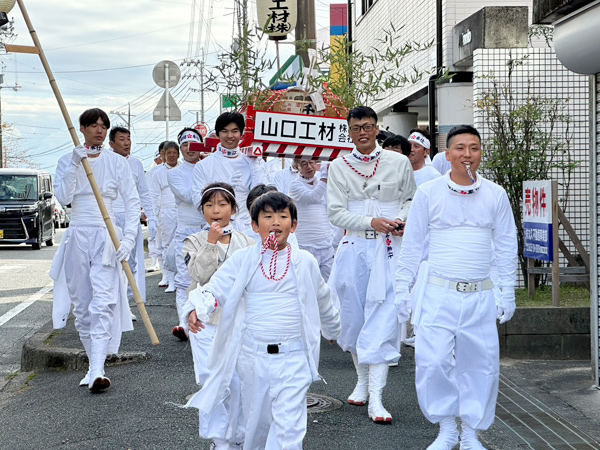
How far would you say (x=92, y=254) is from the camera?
7582 millimetres

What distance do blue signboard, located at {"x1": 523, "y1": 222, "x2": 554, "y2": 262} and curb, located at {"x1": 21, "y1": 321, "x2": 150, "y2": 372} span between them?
4002 millimetres

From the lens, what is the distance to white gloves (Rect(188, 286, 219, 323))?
188 inches

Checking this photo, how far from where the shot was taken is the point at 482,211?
Answer: 5.54m

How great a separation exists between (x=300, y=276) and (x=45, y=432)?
8.00 feet

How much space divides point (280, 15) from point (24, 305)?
5.74 m

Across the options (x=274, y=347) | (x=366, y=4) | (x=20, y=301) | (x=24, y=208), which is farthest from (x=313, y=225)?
(x=24, y=208)

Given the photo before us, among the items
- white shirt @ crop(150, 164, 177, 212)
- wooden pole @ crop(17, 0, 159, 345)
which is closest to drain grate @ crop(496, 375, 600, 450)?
wooden pole @ crop(17, 0, 159, 345)

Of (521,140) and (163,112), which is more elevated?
(163,112)

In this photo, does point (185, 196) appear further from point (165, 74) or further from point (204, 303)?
point (165, 74)

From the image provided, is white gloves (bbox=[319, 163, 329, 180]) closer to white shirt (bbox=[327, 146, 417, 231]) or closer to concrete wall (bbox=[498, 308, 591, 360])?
white shirt (bbox=[327, 146, 417, 231])

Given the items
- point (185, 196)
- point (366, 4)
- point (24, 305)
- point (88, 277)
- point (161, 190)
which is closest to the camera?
point (88, 277)

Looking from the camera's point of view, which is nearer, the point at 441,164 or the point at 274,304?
the point at 274,304

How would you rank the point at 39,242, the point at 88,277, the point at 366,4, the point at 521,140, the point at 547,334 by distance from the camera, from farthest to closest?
the point at 39,242
the point at 366,4
the point at 521,140
the point at 547,334
the point at 88,277

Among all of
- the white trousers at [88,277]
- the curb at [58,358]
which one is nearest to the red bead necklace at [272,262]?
the white trousers at [88,277]
